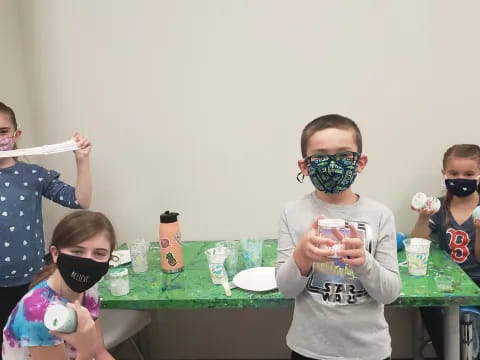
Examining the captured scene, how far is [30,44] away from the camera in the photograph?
233 cm

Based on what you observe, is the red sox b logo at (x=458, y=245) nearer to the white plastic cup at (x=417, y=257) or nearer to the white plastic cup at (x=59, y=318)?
the white plastic cup at (x=417, y=257)

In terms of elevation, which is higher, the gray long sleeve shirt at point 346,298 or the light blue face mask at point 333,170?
the light blue face mask at point 333,170

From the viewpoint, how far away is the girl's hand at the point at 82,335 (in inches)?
42.5

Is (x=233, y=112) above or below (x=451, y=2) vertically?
below

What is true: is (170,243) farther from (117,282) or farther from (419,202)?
(419,202)

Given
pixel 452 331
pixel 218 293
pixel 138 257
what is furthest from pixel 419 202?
pixel 138 257

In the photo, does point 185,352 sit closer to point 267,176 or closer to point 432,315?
point 267,176

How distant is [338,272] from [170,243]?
85cm

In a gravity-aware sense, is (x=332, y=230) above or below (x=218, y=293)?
above

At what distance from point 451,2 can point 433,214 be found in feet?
3.50

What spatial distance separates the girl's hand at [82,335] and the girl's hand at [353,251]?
674mm

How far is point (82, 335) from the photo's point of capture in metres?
1.09

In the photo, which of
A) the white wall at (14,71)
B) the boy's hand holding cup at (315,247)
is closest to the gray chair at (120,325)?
the white wall at (14,71)

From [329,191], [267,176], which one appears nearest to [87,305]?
[329,191]
